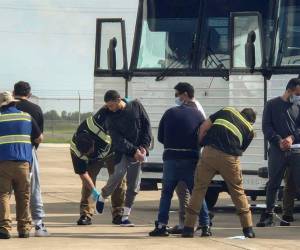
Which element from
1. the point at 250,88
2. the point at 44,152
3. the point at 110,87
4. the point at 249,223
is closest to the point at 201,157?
the point at 249,223

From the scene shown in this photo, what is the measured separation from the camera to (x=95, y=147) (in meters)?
14.5

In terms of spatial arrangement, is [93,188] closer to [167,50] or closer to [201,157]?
[201,157]

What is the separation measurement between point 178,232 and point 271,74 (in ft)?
11.0

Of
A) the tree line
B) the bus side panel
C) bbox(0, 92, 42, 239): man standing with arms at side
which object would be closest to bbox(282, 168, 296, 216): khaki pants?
the bus side panel

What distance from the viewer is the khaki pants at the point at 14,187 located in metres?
12.9

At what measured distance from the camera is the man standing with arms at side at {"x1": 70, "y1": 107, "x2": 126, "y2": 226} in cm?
1438

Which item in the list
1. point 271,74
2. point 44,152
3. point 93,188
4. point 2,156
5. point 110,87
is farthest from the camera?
point 44,152

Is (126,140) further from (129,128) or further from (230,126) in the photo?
(230,126)

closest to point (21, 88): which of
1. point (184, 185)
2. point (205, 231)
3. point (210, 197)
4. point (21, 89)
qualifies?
point (21, 89)

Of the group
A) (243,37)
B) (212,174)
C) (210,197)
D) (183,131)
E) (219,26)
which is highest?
Answer: (219,26)

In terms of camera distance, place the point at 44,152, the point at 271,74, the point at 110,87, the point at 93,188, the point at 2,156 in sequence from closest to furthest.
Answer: the point at 2,156
the point at 93,188
the point at 271,74
the point at 110,87
the point at 44,152

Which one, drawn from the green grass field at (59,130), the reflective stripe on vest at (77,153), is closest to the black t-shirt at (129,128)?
the reflective stripe on vest at (77,153)

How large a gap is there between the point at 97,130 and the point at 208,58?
2744 millimetres

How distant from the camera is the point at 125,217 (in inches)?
570
